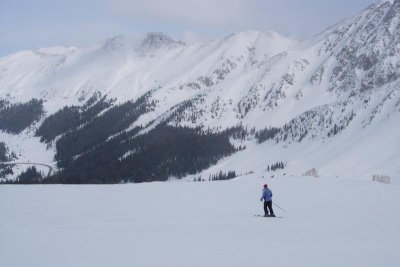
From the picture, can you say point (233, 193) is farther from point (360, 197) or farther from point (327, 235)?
point (327, 235)

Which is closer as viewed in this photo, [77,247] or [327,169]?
[77,247]

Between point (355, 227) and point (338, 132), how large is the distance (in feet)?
531

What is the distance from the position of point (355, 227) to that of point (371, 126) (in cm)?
15164

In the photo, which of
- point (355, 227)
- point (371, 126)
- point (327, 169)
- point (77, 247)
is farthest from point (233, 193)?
point (371, 126)

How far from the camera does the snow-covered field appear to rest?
54.8 feet

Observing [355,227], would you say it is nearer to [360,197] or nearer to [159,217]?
[159,217]

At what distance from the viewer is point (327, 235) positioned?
2212 cm

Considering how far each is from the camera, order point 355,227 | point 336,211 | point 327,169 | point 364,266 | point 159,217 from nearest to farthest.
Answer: point 364,266
point 355,227
point 159,217
point 336,211
point 327,169

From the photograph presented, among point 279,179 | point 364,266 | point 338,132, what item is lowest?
point 364,266

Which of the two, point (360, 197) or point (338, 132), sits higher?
point (338, 132)

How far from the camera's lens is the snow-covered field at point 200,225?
1670 cm

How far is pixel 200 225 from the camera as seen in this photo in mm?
24438

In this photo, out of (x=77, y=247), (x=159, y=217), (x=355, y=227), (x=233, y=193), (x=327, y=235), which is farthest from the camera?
(x=233, y=193)

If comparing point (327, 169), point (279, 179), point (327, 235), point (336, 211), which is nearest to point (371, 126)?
point (327, 169)
